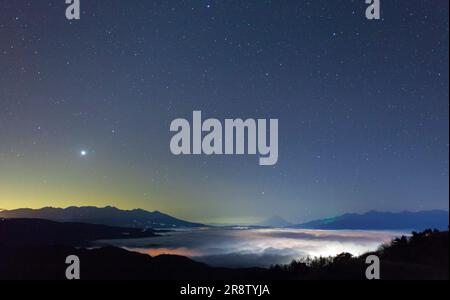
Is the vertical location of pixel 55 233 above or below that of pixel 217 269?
above

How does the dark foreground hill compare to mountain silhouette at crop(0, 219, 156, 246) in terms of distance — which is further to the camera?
mountain silhouette at crop(0, 219, 156, 246)

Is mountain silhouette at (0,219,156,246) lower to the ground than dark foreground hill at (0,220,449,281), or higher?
higher

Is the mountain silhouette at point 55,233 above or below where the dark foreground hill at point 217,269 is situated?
above

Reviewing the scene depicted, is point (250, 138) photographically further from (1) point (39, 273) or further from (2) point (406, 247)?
(1) point (39, 273)

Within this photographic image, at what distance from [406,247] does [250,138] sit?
11.0ft

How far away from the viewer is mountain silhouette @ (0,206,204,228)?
8945 millimetres

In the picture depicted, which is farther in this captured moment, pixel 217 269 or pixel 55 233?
pixel 55 233

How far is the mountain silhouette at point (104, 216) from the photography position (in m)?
8.95

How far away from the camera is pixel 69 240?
8.90m

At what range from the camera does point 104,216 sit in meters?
9.07

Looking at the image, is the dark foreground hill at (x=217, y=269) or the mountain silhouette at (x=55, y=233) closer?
the dark foreground hill at (x=217, y=269)
